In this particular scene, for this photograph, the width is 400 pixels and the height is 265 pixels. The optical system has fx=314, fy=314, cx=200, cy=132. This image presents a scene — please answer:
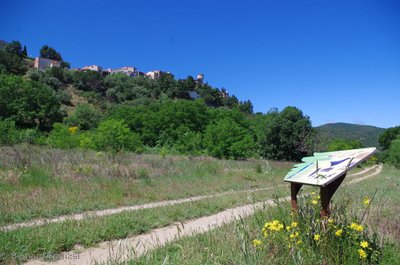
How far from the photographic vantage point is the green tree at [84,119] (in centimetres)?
6144

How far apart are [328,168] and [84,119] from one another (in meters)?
62.8

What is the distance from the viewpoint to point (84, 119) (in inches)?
2434

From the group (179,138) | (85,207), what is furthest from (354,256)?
(179,138)

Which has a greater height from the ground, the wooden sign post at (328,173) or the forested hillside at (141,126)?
the forested hillside at (141,126)

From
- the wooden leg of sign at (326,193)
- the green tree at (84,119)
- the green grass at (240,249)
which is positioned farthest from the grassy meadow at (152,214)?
the green tree at (84,119)

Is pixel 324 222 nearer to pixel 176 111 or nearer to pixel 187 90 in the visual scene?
pixel 176 111

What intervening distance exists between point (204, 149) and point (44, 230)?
123 ft

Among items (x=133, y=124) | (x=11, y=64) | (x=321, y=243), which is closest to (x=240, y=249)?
(x=321, y=243)

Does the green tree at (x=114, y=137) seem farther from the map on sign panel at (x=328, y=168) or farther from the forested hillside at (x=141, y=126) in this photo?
the map on sign panel at (x=328, y=168)

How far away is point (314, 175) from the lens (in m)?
4.02

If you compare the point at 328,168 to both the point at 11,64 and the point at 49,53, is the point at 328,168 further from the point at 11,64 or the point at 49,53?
the point at 49,53

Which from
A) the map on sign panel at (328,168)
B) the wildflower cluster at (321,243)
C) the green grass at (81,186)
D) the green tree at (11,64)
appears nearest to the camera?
the wildflower cluster at (321,243)

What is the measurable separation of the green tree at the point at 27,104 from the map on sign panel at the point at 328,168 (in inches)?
2377

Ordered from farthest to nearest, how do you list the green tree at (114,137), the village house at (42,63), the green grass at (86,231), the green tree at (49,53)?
the green tree at (49,53), the village house at (42,63), the green tree at (114,137), the green grass at (86,231)
